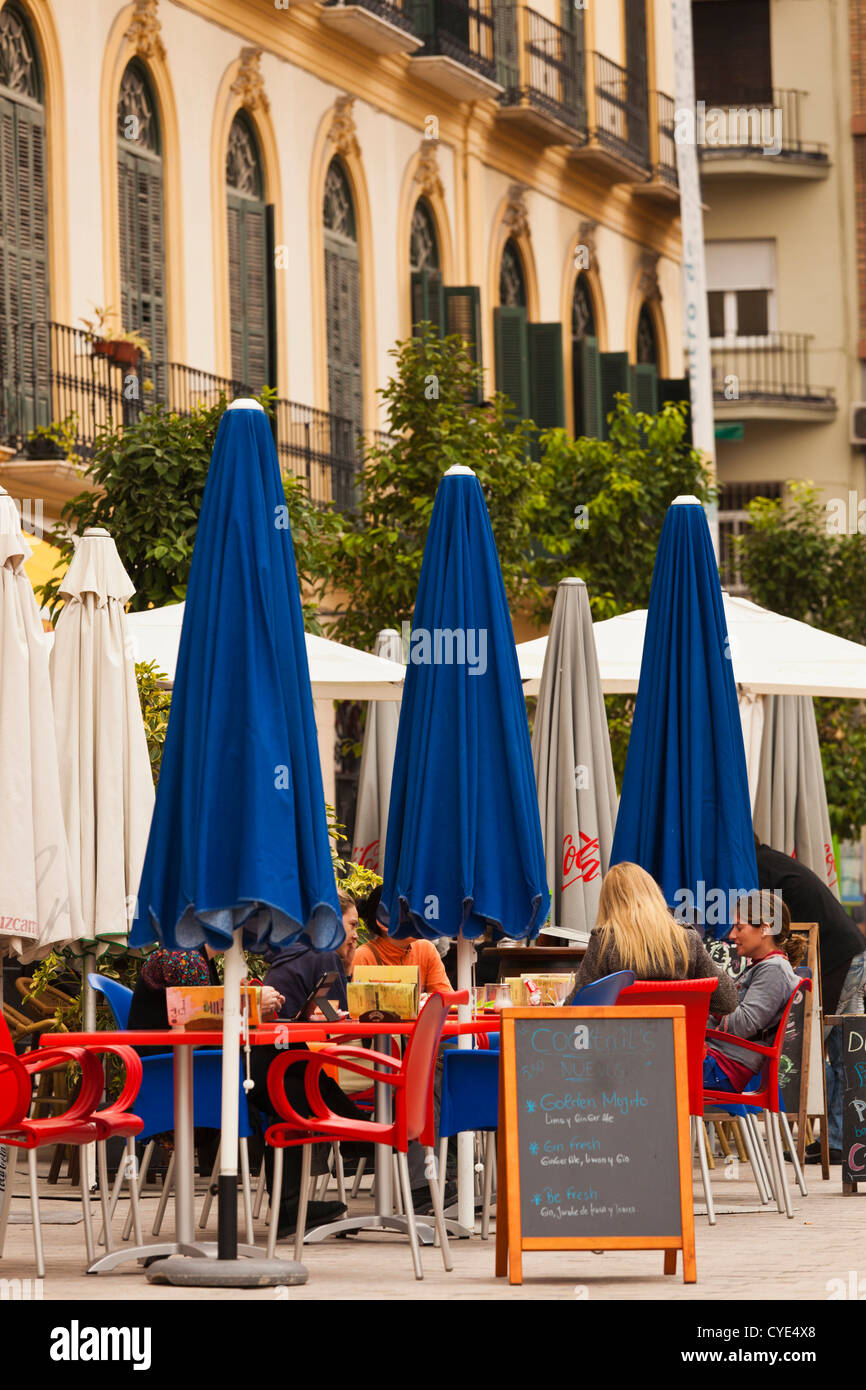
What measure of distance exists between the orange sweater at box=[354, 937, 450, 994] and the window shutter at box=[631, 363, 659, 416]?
21181 millimetres

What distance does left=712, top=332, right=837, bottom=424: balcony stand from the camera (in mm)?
39844

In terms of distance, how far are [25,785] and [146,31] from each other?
14.3m

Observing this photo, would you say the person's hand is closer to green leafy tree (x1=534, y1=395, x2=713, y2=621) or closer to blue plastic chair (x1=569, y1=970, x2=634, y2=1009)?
blue plastic chair (x1=569, y1=970, x2=634, y2=1009)

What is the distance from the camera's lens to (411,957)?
13.0m

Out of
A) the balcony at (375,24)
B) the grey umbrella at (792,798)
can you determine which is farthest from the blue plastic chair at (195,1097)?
the balcony at (375,24)

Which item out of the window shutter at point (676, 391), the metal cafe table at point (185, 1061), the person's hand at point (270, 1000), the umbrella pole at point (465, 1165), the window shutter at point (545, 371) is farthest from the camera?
the window shutter at point (676, 391)

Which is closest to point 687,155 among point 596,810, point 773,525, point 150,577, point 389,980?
point 773,525

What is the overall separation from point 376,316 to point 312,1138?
19.0 meters

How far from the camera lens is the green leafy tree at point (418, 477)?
2180 cm

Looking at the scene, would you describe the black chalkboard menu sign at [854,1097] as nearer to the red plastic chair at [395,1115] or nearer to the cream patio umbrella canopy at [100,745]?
the red plastic chair at [395,1115]

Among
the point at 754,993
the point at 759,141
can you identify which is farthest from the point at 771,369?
the point at 754,993

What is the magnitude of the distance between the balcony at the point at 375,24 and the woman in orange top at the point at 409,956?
14.8 metres

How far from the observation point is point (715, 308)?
40.9 m

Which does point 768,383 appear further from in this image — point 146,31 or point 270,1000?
point 270,1000
